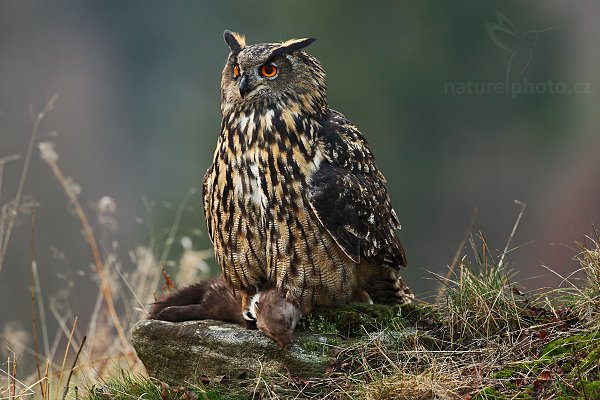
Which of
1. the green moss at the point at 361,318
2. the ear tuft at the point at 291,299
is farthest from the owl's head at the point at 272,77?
the green moss at the point at 361,318

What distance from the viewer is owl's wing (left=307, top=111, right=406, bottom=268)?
464cm

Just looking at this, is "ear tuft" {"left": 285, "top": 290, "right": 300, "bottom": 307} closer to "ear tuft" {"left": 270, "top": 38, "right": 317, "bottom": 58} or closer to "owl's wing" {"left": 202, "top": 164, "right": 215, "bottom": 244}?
"owl's wing" {"left": 202, "top": 164, "right": 215, "bottom": 244}

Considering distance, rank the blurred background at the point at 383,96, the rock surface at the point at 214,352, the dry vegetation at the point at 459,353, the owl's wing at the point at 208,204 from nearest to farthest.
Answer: the dry vegetation at the point at 459,353
the rock surface at the point at 214,352
the owl's wing at the point at 208,204
the blurred background at the point at 383,96

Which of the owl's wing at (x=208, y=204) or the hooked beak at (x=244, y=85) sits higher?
the hooked beak at (x=244, y=85)

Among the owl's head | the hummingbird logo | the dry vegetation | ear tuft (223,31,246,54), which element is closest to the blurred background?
the hummingbird logo

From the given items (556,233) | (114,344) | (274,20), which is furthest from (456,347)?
(274,20)

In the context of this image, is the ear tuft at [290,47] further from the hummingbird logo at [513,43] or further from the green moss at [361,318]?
the hummingbird logo at [513,43]

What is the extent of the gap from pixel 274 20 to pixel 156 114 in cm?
349

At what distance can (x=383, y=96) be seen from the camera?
21.2 m

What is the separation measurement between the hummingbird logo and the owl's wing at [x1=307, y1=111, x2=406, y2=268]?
14617 mm

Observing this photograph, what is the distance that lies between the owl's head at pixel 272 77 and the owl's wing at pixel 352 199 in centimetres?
21

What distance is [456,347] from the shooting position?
4.40 m

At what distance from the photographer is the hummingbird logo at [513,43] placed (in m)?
19.4

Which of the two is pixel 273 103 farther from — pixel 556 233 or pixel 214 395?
pixel 556 233
